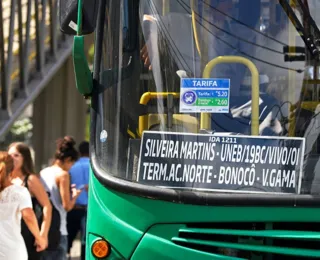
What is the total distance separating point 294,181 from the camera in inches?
214

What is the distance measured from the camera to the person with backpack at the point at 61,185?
890 centimetres

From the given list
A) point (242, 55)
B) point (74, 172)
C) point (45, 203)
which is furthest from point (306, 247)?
point (74, 172)

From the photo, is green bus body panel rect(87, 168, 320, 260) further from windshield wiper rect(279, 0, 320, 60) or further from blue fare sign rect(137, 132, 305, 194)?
windshield wiper rect(279, 0, 320, 60)

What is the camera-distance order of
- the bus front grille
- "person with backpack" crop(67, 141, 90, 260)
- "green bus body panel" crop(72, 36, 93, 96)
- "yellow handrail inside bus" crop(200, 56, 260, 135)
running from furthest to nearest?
"person with backpack" crop(67, 141, 90, 260)
"green bus body panel" crop(72, 36, 93, 96)
"yellow handrail inside bus" crop(200, 56, 260, 135)
the bus front grille

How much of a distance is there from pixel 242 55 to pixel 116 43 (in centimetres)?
83

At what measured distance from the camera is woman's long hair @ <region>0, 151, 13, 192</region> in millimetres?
7301

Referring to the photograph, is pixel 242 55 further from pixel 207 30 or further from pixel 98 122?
pixel 98 122

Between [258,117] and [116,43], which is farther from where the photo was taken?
[116,43]

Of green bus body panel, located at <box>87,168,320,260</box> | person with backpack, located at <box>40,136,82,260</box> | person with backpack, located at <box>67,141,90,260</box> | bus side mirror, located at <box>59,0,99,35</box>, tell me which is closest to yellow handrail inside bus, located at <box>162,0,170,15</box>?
bus side mirror, located at <box>59,0,99,35</box>

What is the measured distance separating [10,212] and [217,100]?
237cm

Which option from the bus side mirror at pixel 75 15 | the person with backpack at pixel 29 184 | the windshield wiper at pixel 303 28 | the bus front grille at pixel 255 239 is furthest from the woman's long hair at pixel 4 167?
the windshield wiper at pixel 303 28

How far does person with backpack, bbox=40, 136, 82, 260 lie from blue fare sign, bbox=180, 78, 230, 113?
3.44 metres

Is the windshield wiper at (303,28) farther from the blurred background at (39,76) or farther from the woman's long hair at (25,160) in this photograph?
the blurred background at (39,76)

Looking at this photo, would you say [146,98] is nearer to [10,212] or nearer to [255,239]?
[255,239]
